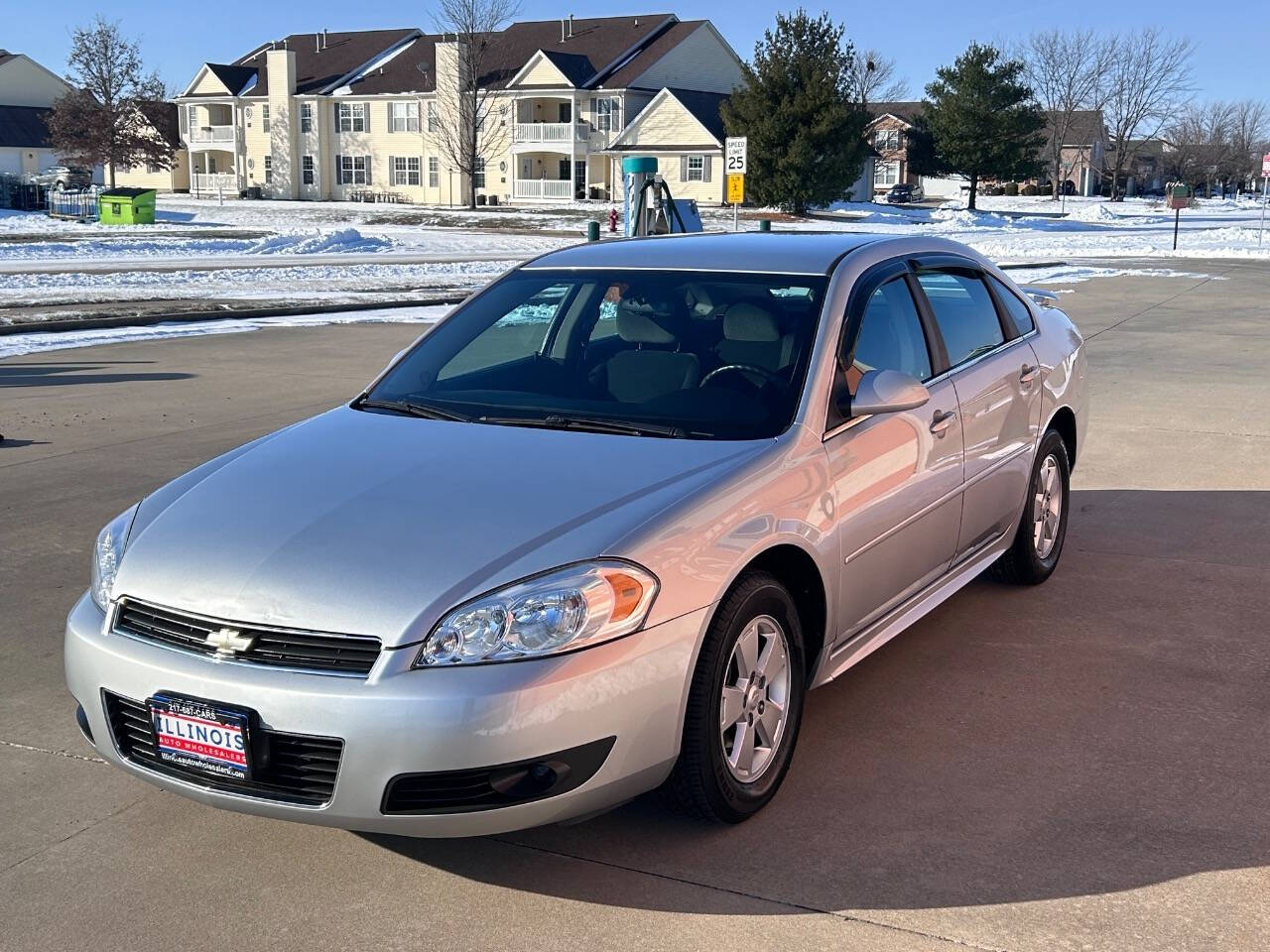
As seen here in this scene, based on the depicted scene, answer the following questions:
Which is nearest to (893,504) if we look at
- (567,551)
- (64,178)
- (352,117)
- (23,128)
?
(567,551)

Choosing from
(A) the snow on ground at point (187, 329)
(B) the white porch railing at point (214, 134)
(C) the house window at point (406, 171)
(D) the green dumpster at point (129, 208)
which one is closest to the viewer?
(A) the snow on ground at point (187, 329)

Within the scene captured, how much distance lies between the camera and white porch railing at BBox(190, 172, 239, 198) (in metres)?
79.7

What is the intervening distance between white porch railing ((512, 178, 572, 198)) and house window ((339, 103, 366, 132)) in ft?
32.7

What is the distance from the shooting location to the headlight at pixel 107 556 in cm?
363

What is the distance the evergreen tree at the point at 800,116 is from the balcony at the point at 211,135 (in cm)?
3683

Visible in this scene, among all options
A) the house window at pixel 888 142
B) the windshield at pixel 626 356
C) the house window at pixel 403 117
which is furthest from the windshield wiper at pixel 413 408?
the house window at pixel 888 142

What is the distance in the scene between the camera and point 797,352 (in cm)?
438

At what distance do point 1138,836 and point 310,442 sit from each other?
2639mm

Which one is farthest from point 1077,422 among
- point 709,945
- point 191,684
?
point 191,684

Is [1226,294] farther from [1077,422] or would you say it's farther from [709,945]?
[709,945]

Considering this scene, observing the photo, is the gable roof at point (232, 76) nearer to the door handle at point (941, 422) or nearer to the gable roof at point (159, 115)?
the gable roof at point (159, 115)

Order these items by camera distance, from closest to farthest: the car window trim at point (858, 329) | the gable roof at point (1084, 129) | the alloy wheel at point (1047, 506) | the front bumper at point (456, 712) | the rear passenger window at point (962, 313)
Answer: the front bumper at point (456, 712) < the car window trim at point (858, 329) < the rear passenger window at point (962, 313) < the alloy wheel at point (1047, 506) < the gable roof at point (1084, 129)

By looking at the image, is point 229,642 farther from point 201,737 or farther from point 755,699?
point 755,699

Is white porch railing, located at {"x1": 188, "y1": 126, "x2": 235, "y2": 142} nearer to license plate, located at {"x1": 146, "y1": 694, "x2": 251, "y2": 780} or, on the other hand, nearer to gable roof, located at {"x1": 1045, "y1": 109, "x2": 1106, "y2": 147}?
gable roof, located at {"x1": 1045, "y1": 109, "x2": 1106, "y2": 147}
